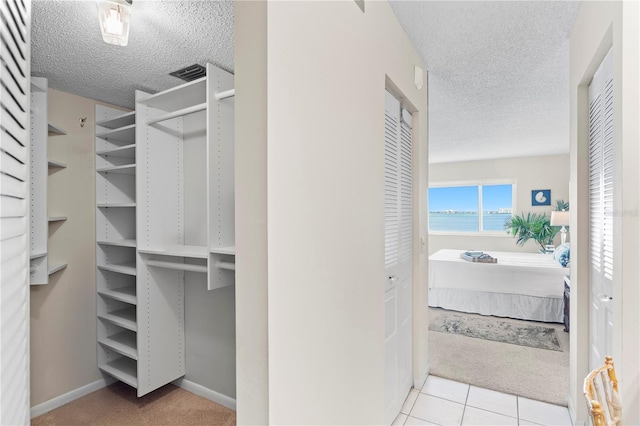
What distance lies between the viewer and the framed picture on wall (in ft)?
21.6

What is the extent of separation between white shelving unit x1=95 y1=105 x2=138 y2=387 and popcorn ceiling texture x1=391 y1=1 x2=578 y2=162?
7.62ft

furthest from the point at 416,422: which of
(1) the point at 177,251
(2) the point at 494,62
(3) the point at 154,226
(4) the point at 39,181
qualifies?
(4) the point at 39,181

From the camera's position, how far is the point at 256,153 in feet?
3.45

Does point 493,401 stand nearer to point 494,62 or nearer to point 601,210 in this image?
point 601,210

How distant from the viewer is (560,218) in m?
5.71

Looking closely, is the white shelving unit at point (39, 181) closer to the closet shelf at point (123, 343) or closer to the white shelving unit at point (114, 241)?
the white shelving unit at point (114, 241)

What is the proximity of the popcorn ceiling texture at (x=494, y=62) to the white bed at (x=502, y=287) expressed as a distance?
5.95 ft

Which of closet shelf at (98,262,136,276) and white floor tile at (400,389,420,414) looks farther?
closet shelf at (98,262,136,276)

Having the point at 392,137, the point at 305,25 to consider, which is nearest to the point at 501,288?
the point at 392,137

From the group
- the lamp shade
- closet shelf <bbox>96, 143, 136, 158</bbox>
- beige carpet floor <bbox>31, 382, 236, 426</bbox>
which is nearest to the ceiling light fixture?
closet shelf <bbox>96, 143, 136, 158</bbox>

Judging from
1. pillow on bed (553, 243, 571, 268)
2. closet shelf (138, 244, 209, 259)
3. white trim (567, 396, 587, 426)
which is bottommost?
white trim (567, 396, 587, 426)

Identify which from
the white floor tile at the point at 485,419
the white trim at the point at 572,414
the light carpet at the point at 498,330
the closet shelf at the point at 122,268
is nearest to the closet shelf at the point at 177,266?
the closet shelf at the point at 122,268

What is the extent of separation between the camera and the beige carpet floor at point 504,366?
268 cm

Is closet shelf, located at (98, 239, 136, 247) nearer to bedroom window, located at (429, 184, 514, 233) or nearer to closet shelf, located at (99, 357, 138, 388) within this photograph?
closet shelf, located at (99, 357, 138, 388)
